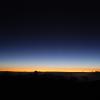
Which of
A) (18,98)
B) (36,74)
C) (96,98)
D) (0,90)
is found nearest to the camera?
(18,98)

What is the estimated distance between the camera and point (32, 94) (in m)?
32.9

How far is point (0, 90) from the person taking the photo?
33594 mm

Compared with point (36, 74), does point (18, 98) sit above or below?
below

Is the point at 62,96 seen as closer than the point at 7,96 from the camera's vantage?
No

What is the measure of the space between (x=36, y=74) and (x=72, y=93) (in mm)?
29112

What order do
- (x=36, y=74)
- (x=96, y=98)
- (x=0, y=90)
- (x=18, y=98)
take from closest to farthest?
(x=18, y=98)
(x=96, y=98)
(x=0, y=90)
(x=36, y=74)

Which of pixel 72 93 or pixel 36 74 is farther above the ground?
pixel 36 74

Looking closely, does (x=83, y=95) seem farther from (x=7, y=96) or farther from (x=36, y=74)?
(x=36, y=74)

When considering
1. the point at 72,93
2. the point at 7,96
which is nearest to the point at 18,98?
the point at 7,96

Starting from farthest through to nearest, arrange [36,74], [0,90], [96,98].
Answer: [36,74] < [0,90] < [96,98]

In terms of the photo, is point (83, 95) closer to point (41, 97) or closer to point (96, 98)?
point (96, 98)

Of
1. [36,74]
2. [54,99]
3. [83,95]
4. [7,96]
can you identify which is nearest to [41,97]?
[54,99]

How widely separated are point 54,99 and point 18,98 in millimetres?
4500

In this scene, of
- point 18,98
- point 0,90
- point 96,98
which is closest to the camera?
point 18,98
